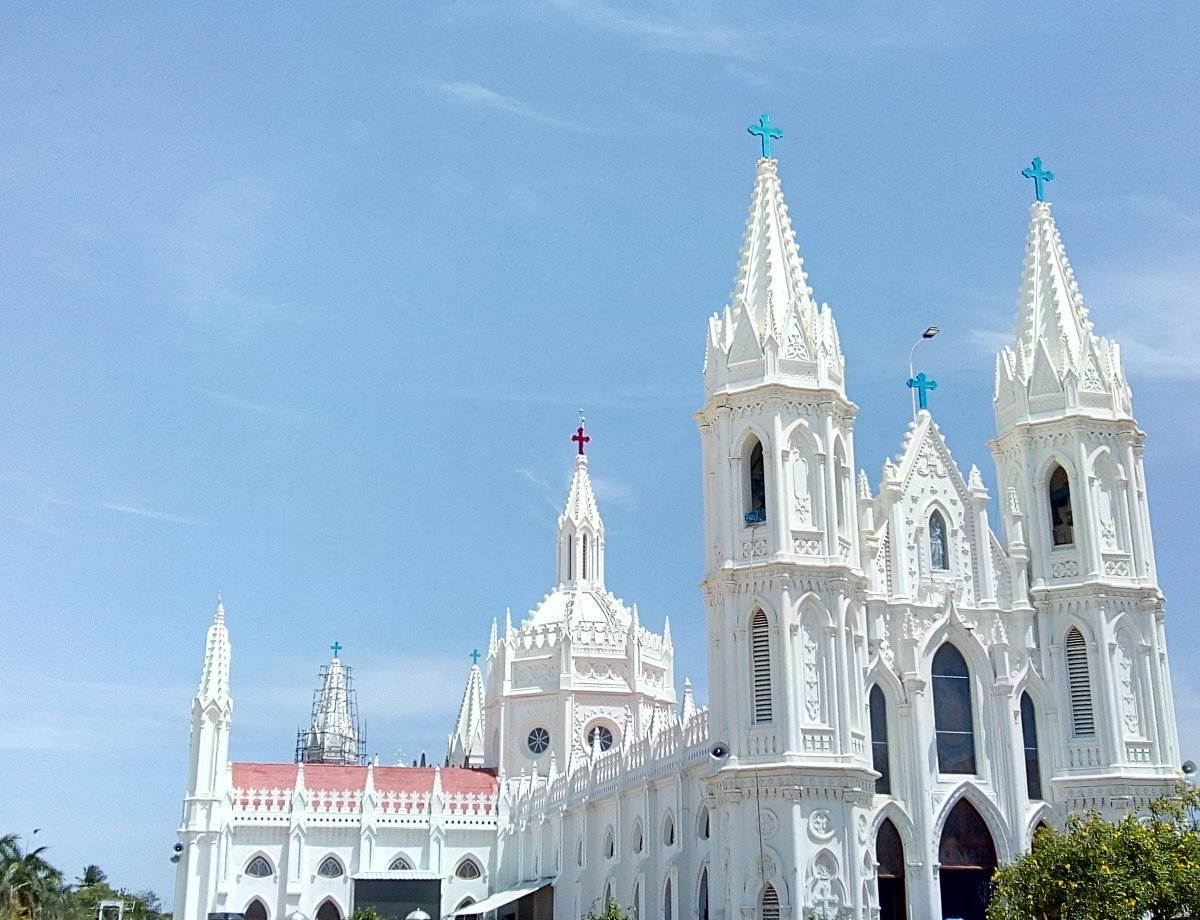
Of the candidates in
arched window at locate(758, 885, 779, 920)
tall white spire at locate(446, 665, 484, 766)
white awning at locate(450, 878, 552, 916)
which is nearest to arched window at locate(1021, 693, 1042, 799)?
arched window at locate(758, 885, 779, 920)

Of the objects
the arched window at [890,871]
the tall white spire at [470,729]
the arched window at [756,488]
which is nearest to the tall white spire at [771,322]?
the arched window at [756,488]

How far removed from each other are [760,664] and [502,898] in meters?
23.7

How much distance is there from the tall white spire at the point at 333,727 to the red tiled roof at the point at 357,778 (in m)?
19.0

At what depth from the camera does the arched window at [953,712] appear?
4475 centimetres

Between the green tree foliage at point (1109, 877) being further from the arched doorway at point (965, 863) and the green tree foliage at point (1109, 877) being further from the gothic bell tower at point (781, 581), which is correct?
the arched doorway at point (965, 863)

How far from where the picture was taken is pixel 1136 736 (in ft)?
146

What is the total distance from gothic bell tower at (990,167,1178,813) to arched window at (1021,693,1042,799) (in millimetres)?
636

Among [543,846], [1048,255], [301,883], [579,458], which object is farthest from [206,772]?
[1048,255]

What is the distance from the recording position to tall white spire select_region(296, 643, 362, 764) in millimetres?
88625

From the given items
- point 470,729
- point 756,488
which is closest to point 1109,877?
point 756,488

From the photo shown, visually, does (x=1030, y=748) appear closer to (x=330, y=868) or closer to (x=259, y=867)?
(x=330, y=868)

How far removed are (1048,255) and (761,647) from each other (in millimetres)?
17931

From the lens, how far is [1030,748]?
149 feet

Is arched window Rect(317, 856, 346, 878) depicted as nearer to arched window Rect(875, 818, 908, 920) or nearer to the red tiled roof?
the red tiled roof
